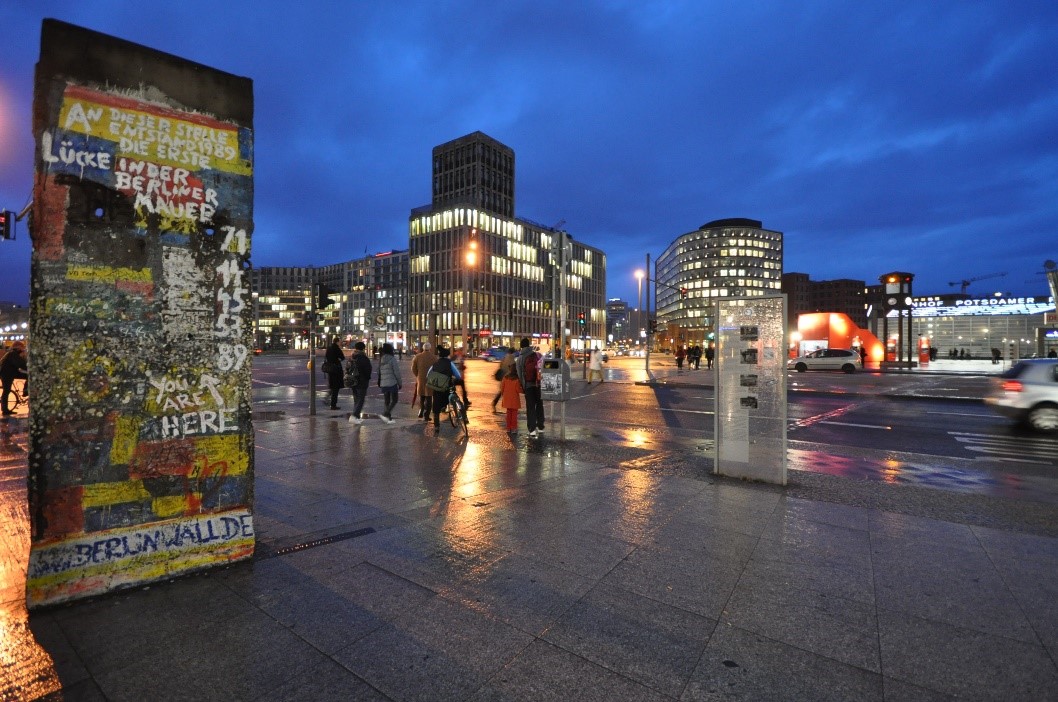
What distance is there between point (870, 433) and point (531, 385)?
23.6 feet

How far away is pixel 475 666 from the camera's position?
2.67 meters

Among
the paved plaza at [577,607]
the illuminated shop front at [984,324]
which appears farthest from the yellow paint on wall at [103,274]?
the illuminated shop front at [984,324]

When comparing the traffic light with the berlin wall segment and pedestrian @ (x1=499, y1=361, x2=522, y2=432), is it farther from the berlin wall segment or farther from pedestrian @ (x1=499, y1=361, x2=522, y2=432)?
the berlin wall segment

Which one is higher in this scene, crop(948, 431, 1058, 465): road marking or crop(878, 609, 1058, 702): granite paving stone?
crop(878, 609, 1058, 702): granite paving stone

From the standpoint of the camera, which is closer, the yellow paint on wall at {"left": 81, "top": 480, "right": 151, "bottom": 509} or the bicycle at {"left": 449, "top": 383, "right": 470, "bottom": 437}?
the yellow paint on wall at {"left": 81, "top": 480, "right": 151, "bottom": 509}

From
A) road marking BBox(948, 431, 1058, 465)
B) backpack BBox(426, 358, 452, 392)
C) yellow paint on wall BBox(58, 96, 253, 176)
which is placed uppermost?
yellow paint on wall BBox(58, 96, 253, 176)

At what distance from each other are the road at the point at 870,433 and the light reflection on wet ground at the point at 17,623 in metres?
7.65

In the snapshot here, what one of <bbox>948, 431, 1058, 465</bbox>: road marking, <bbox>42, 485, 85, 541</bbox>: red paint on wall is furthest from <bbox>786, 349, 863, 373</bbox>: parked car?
<bbox>42, 485, 85, 541</bbox>: red paint on wall

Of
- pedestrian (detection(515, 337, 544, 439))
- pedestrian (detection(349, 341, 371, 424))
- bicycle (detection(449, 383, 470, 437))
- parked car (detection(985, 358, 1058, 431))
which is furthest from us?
pedestrian (detection(349, 341, 371, 424))

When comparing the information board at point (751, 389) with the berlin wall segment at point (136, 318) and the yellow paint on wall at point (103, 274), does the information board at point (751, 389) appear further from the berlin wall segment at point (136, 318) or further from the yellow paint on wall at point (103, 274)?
the yellow paint on wall at point (103, 274)

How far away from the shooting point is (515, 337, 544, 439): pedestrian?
10000mm

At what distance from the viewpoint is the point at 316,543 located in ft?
14.1

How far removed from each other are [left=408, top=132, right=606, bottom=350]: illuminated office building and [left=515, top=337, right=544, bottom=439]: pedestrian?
263 feet

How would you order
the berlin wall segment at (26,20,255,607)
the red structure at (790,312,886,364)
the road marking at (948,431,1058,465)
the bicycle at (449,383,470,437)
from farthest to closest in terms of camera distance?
the red structure at (790,312,886,364)
the bicycle at (449,383,470,437)
the road marking at (948,431,1058,465)
the berlin wall segment at (26,20,255,607)
